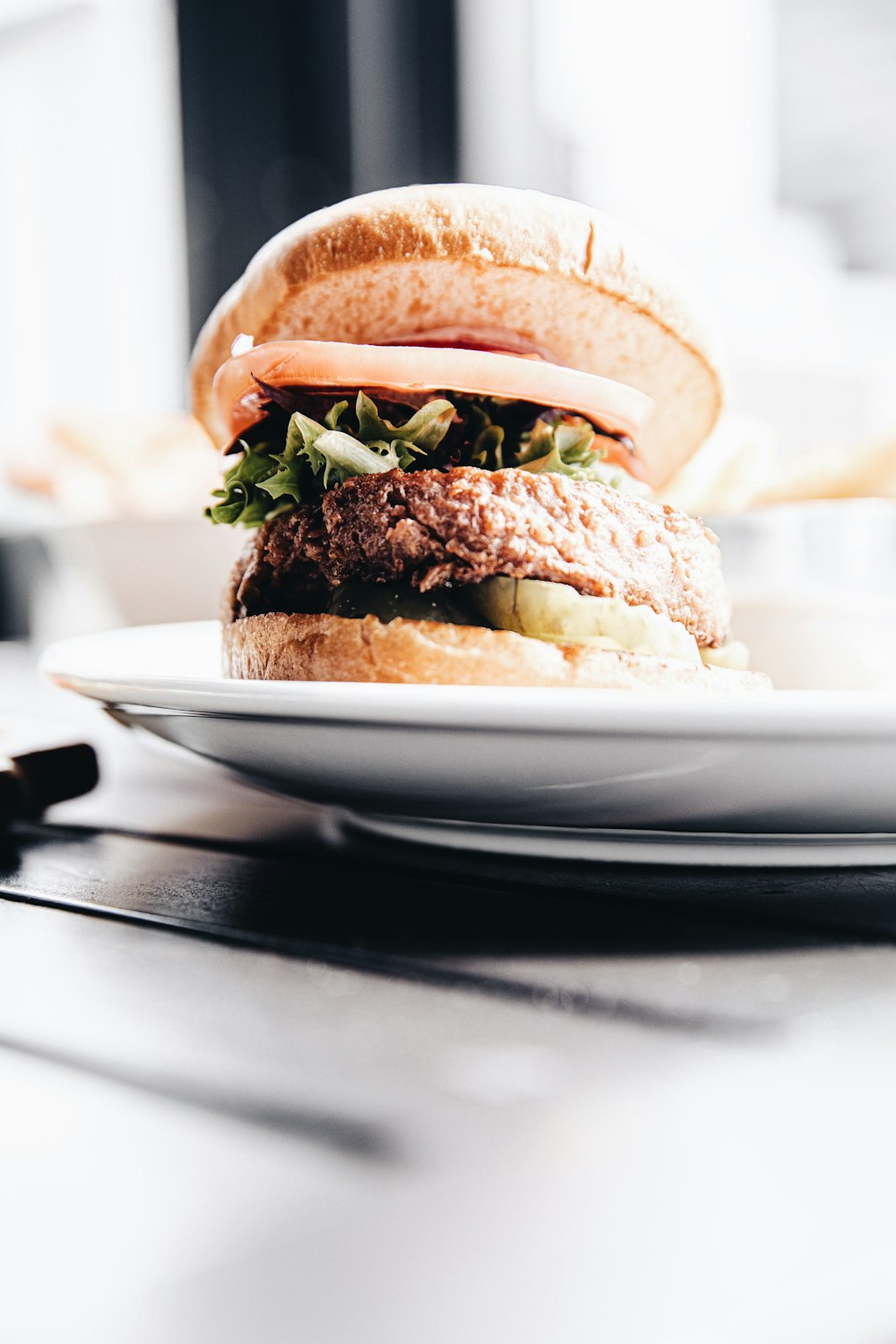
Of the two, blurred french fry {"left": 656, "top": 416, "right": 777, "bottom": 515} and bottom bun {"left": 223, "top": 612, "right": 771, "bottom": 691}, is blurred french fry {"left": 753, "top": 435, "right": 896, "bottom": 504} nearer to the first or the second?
blurred french fry {"left": 656, "top": 416, "right": 777, "bottom": 515}

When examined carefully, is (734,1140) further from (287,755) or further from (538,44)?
(538,44)

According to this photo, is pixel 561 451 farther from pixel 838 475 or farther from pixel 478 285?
pixel 838 475

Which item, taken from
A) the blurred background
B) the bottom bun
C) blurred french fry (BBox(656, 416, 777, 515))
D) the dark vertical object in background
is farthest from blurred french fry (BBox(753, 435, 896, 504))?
the dark vertical object in background

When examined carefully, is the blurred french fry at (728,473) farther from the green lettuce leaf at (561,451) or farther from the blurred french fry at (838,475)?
the green lettuce leaf at (561,451)

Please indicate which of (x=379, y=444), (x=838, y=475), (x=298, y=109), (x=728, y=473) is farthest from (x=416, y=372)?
(x=298, y=109)

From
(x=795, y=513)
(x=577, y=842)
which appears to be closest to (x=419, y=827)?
(x=577, y=842)
